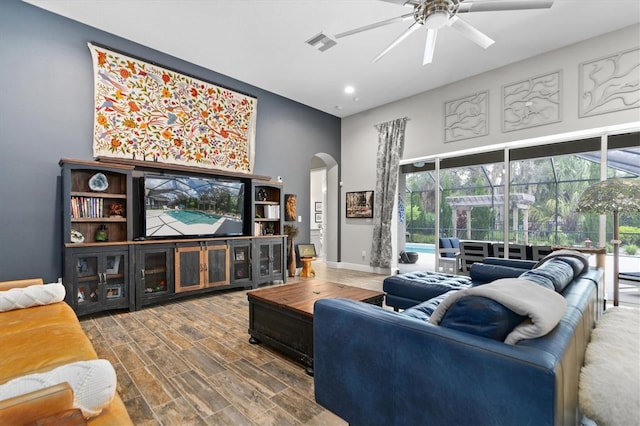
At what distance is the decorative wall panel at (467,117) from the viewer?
15.5 ft

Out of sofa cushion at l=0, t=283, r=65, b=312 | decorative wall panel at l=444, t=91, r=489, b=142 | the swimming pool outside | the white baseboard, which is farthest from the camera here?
→ the swimming pool outside

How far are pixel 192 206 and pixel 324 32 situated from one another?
2892mm

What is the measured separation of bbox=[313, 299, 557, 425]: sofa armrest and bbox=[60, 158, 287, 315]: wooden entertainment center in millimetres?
2889

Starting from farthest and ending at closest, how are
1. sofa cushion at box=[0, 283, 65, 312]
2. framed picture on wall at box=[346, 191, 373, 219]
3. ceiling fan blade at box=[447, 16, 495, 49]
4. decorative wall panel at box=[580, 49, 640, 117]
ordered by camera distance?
framed picture on wall at box=[346, 191, 373, 219] < decorative wall panel at box=[580, 49, 640, 117] < ceiling fan blade at box=[447, 16, 495, 49] < sofa cushion at box=[0, 283, 65, 312]

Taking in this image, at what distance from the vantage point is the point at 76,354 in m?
1.46

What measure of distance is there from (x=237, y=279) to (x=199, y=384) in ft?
8.31

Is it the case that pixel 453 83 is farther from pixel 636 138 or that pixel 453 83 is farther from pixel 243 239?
pixel 243 239

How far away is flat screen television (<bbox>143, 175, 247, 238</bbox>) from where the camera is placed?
382cm

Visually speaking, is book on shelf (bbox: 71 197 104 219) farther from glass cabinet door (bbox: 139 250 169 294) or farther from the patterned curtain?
the patterned curtain

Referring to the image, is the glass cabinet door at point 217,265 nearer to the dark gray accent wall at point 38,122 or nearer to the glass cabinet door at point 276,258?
the glass cabinet door at point 276,258

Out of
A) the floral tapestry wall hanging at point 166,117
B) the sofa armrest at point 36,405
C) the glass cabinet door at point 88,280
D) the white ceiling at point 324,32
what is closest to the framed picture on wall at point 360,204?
the white ceiling at point 324,32

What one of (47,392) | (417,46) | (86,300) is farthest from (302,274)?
(47,392)

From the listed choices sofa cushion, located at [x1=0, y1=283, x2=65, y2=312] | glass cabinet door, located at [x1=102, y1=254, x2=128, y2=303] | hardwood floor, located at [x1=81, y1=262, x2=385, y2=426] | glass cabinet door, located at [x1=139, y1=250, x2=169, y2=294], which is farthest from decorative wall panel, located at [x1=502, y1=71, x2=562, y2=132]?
sofa cushion, located at [x1=0, y1=283, x2=65, y2=312]

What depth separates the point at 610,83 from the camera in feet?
12.0
